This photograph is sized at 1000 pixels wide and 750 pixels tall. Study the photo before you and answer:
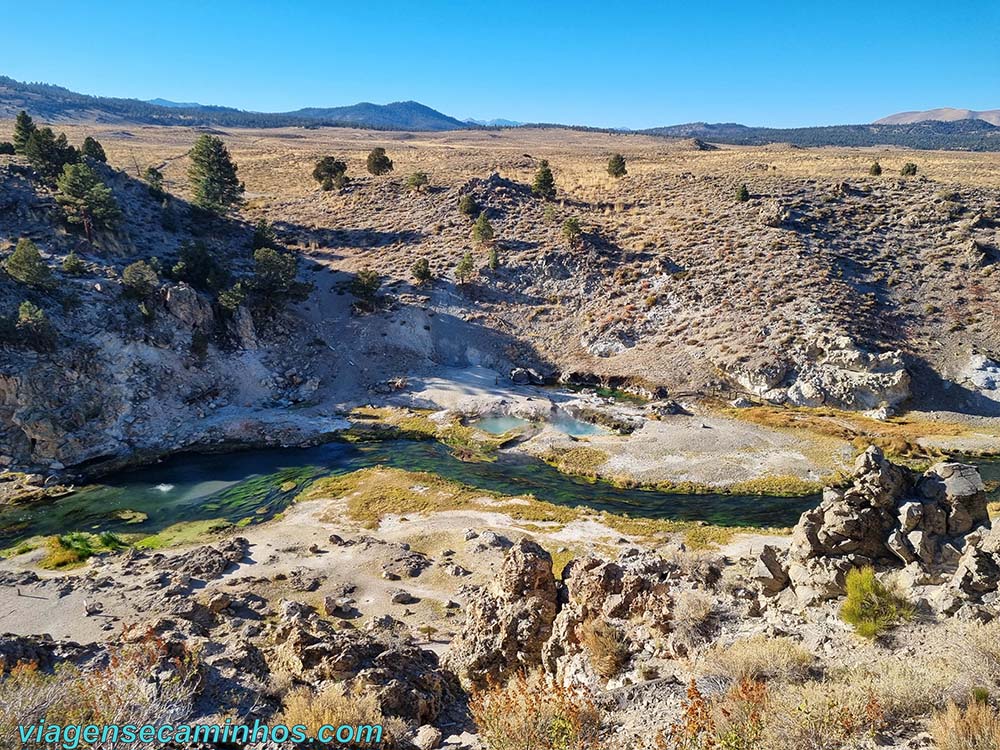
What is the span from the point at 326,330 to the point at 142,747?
176 feet

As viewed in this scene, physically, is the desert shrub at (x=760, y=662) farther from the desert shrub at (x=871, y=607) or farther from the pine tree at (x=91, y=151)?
the pine tree at (x=91, y=151)

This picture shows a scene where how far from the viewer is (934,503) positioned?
16.2 m

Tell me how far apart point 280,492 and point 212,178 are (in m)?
53.6

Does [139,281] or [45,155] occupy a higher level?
[45,155]

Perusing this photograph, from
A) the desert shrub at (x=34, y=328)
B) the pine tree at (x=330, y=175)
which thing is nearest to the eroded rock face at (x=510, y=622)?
the desert shrub at (x=34, y=328)

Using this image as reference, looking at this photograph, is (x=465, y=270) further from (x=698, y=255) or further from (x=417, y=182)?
(x=698, y=255)

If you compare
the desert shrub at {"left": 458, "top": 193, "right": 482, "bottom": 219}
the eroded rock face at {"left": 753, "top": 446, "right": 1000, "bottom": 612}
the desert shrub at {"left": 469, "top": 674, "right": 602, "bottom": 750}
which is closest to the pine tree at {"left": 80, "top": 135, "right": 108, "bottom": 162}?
the desert shrub at {"left": 458, "top": 193, "right": 482, "bottom": 219}

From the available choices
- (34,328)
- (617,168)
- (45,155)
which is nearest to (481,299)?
(617,168)

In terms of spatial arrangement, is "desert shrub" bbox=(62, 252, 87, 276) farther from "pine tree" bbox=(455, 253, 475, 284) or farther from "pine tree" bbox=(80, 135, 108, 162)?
"pine tree" bbox=(455, 253, 475, 284)

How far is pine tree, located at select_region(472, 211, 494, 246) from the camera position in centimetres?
7112

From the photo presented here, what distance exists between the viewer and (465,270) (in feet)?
217

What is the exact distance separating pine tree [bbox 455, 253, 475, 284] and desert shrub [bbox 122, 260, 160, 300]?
31.6m

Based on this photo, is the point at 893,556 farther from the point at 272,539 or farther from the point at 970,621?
the point at 272,539

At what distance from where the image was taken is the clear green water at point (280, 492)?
33.5 meters
